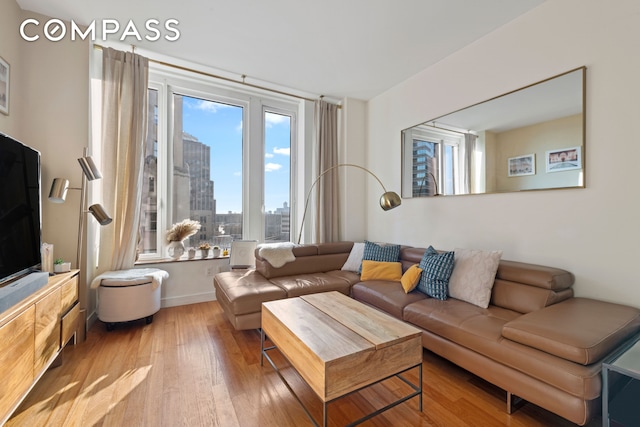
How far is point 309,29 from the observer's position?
256 cm

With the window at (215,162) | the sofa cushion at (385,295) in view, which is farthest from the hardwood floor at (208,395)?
the window at (215,162)

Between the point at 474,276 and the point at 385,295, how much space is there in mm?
757

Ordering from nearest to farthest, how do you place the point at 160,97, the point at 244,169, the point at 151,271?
the point at 151,271 < the point at 160,97 < the point at 244,169

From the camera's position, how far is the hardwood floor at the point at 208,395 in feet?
4.94

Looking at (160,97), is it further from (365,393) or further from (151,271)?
(365,393)

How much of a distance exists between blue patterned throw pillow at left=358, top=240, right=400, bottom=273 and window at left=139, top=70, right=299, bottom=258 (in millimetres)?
1484

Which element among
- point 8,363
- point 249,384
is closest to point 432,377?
point 249,384

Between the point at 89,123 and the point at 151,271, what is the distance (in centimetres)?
154

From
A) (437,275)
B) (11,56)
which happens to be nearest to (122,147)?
(11,56)

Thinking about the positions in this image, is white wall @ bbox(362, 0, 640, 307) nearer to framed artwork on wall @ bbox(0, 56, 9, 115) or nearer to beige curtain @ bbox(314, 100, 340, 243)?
beige curtain @ bbox(314, 100, 340, 243)

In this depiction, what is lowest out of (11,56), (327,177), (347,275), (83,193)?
(347,275)

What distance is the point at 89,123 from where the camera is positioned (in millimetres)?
2582

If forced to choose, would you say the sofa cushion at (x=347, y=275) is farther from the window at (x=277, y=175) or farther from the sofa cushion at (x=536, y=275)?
the sofa cushion at (x=536, y=275)

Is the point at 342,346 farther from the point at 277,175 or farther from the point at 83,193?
the point at 277,175
